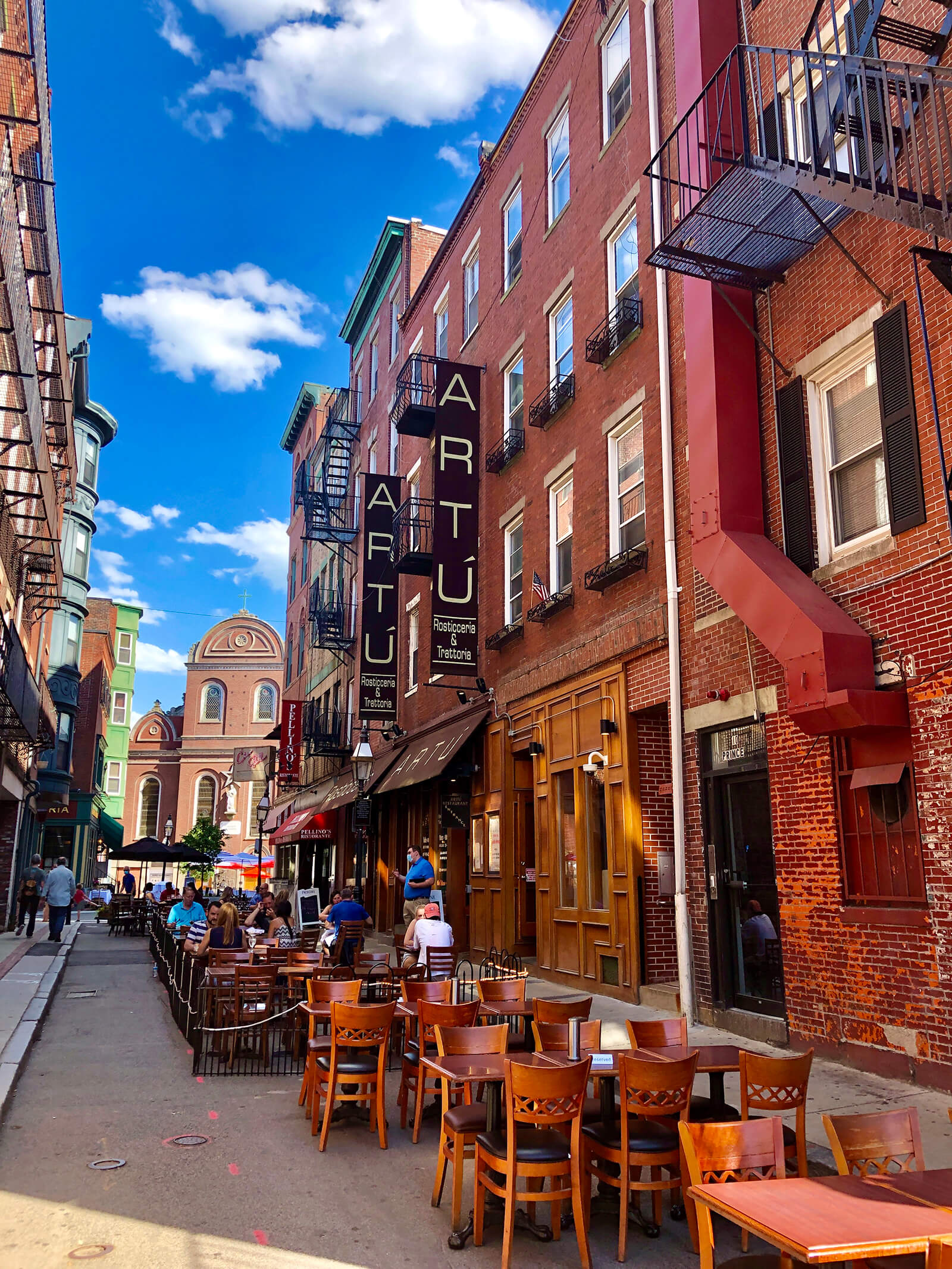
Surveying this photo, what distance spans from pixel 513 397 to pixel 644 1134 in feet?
49.0

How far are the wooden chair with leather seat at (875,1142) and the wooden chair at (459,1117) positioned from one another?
2209 millimetres

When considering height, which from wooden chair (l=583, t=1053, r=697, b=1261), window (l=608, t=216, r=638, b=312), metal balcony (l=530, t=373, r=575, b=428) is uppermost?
window (l=608, t=216, r=638, b=312)

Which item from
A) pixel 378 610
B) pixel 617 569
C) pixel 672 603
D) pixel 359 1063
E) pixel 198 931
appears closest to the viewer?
pixel 359 1063

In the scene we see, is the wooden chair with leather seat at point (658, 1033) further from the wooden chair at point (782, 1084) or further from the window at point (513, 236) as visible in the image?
the window at point (513, 236)

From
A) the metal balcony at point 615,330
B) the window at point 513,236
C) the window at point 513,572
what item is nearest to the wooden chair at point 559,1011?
the metal balcony at point 615,330

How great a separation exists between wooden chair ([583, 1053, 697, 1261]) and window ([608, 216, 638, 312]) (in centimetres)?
1093

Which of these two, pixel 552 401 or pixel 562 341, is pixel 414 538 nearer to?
pixel 562 341

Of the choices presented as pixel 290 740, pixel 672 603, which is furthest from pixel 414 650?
pixel 290 740

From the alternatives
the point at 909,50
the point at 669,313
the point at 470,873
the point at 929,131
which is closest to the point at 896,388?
the point at 929,131

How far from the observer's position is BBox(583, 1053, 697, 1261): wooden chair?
5.29m

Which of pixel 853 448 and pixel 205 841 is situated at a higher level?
pixel 853 448

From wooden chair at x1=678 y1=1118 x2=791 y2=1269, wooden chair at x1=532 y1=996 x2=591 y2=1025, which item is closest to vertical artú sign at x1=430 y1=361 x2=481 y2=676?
wooden chair at x1=532 y1=996 x2=591 y2=1025

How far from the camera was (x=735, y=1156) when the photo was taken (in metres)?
4.03

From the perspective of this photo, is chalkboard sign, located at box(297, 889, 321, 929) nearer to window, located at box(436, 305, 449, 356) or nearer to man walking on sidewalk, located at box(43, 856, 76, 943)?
man walking on sidewalk, located at box(43, 856, 76, 943)
